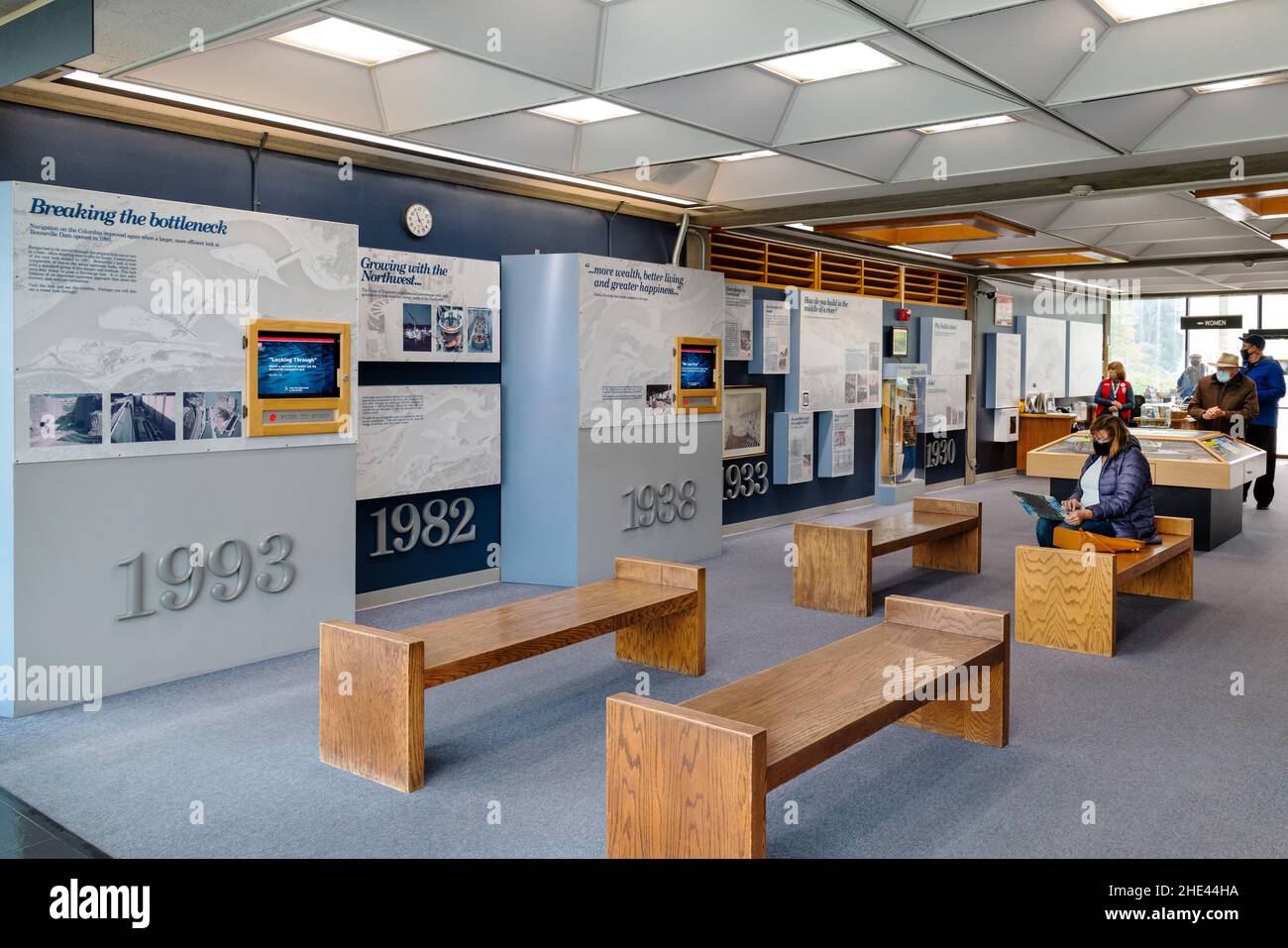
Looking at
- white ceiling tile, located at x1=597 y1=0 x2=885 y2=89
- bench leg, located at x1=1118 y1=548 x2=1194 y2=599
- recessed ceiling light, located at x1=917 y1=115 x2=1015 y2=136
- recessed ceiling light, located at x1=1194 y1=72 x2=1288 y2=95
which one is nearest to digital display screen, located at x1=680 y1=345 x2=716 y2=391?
recessed ceiling light, located at x1=917 y1=115 x2=1015 y2=136

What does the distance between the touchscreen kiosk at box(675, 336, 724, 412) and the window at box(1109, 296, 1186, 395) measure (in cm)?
1251

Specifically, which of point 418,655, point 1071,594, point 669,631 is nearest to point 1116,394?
point 1071,594

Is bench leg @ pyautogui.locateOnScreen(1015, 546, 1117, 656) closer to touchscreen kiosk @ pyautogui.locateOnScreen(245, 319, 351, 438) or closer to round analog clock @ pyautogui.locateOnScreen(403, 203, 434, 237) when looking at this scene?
touchscreen kiosk @ pyautogui.locateOnScreen(245, 319, 351, 438)

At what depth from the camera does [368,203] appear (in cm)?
639

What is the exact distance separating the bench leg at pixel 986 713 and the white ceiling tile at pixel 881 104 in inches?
115

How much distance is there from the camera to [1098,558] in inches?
217

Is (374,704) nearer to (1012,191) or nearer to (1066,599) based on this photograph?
(1066,599)

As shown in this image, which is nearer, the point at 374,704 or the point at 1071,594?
the point at 374,704

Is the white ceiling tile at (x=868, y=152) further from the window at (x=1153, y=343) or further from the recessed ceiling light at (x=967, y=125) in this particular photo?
the window at (x=1153, y=343)

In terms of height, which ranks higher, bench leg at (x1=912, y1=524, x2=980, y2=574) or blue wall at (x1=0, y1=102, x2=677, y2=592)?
blue wall at (x1=0, y1=102, x2=677, y2=592)

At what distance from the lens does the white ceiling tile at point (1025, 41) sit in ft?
14.2

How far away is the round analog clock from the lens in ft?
21.6

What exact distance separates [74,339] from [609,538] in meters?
3.78

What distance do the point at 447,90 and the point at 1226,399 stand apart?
8496 millimetres
